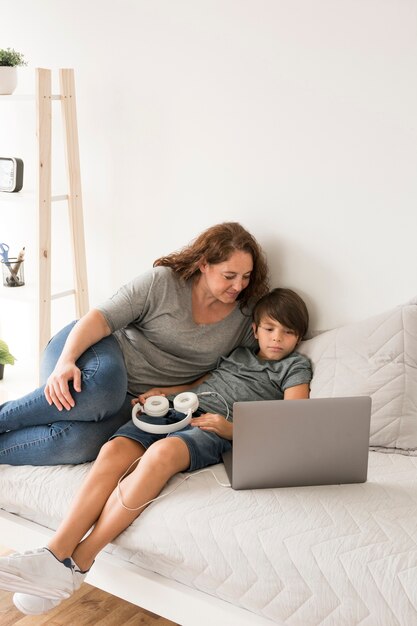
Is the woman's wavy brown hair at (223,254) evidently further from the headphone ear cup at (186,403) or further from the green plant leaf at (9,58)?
the green plant leaf at (9,58)

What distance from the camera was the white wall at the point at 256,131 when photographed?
214cm

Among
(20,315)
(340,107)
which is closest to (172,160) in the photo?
(340,107)

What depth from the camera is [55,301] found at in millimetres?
3047

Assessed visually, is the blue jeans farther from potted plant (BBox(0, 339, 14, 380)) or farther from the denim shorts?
potted plant (BBox(0, 339, 14, 380))

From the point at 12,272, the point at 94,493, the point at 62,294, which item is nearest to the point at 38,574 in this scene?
the point at 94,493

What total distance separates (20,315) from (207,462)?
1.57 m

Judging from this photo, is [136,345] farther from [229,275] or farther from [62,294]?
[62,294]

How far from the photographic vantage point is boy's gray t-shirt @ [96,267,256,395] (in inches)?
90.6

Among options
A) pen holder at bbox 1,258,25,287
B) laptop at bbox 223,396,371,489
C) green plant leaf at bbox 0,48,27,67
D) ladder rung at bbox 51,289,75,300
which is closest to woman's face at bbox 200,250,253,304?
laptop at bbox 223,396,371,489

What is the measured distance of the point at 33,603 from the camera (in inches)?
67.8

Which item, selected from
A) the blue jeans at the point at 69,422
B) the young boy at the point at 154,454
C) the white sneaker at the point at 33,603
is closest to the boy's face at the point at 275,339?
the young boy at the point at 154,454

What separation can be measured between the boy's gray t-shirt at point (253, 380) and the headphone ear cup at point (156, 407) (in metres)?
0.13

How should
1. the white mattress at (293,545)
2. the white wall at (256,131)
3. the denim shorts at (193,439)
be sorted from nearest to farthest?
1. the white mattress at (293,545)
2. the denim shorts at (193,439)
3. the white wall at (256,131)

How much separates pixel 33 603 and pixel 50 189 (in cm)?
143
